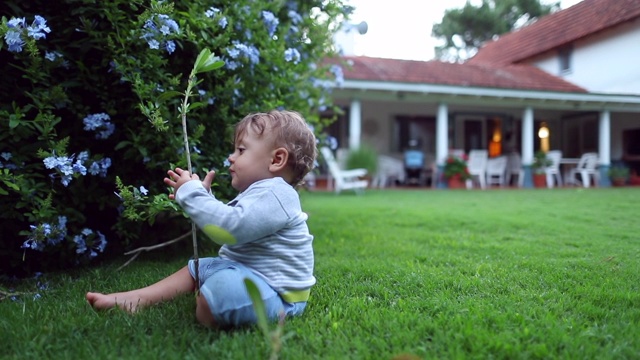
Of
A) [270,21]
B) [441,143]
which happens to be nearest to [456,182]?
[441,143]

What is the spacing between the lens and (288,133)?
1.89 meters

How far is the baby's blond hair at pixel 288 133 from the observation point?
189 centimetres

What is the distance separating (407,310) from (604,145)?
46.8ft

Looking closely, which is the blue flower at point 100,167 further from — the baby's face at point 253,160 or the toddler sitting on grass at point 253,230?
the baby's face at point 253,160

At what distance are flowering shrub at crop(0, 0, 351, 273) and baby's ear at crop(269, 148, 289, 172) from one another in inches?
19.3

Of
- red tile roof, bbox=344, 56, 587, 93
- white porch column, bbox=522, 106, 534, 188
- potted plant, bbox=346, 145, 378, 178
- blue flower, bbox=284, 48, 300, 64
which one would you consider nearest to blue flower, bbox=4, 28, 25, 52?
blue flower, bbox=284, 48, 300, 64

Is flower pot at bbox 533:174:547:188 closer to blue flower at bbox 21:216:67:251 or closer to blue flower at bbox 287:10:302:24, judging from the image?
blue flower at bbox 287:10:302:24

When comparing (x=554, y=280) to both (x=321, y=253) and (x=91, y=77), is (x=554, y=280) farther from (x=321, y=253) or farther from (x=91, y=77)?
(x=91, y=77)

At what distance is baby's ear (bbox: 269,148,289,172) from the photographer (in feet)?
6.17

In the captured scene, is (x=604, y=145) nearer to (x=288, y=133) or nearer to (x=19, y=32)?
(x=288, y=133)

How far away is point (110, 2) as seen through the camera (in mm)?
2346

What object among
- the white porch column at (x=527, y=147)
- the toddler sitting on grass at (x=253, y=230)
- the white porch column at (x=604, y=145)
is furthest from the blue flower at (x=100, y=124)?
the white porch column at (x=604, y=145)

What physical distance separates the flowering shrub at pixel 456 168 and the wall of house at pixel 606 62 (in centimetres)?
358

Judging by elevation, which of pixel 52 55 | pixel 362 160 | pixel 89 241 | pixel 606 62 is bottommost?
pixel 89 241
